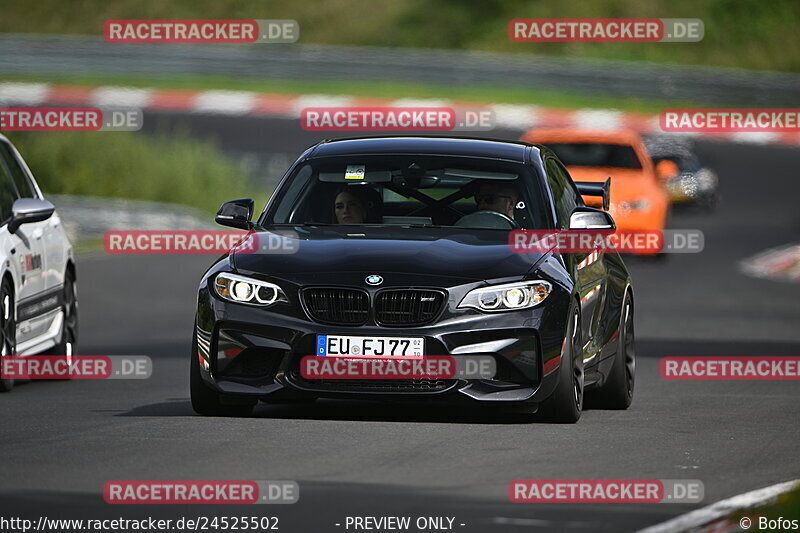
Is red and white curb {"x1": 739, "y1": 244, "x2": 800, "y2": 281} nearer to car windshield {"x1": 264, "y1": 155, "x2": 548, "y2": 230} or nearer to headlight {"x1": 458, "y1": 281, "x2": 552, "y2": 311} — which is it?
car windshield {"x1": 264, "y1": 155, "x2": 548, "y2": 230}

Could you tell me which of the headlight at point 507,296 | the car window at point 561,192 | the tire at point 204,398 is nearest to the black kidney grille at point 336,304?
the headlight at point 507,296

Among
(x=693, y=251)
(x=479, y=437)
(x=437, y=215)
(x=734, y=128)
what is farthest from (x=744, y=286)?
(x=734, y=128)

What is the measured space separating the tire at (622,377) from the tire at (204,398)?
2.27 metres

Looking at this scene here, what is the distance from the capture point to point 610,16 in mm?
55969

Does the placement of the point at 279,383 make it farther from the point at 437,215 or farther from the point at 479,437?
the point at 437,215

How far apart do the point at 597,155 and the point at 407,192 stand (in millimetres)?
14439

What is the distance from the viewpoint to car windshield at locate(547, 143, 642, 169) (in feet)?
81.1

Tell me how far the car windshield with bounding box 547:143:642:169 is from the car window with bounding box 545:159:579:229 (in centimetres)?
1288

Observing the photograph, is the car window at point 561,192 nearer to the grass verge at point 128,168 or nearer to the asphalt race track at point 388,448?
the asphalt race track at point 388,448

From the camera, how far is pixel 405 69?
1764 inches

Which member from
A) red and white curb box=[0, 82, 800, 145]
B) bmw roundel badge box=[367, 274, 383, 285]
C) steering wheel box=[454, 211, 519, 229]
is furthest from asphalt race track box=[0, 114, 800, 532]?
red and white curb box=[0, 82, 800, 145]

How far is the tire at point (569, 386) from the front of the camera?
9.77 meters

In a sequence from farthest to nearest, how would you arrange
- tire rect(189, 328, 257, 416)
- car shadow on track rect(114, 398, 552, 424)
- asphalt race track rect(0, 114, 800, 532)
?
car shadow on track rect(114, 398, 552, 424) < tire rect(189, 328, 257, 416) < asphalt race track rect(0, 114, 800, 532)

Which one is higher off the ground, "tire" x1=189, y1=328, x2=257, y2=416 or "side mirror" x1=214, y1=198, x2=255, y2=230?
"side mirror" x1=214, y1=198, x2=255, y2=230
